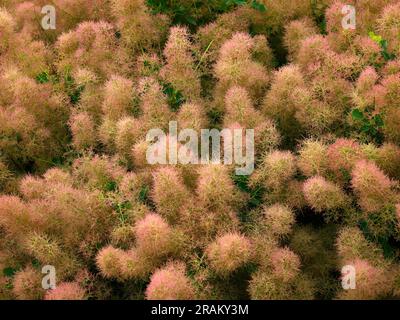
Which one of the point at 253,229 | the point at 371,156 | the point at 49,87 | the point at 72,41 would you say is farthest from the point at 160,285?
the point at 72,41

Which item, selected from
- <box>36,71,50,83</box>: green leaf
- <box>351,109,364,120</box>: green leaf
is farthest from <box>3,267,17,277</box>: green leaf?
<box>351,109,364,120</box>: green leaf

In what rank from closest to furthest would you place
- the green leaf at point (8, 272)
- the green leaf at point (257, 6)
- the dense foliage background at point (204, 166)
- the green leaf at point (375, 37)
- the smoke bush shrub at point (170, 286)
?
the smoke bush shrub at point (170, 286), the dense foliage background at point (204, 166), the green leaf at point (8, 272), the green leaf at point (375, 37), the green leaf at point (257, 6)

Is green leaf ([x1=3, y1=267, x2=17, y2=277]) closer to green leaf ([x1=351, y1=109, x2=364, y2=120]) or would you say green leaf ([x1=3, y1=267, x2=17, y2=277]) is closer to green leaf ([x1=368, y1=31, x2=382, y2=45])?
green leaf ([x1=351, y1=109, x2=364, y2=120])

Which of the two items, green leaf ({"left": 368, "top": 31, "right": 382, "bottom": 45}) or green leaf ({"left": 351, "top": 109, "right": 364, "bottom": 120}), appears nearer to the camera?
green leaf ({"left": 351, "top": 109, "right": 364, "bottom": 120})

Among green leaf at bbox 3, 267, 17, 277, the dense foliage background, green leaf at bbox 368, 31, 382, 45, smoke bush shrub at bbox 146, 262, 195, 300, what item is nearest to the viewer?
smoke bush shrub at bbox 146, 262, 195, 300

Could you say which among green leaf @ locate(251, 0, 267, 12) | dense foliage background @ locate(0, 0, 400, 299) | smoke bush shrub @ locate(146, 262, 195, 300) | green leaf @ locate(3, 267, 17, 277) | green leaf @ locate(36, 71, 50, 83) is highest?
green leaf @ locate(251, 0, 267, 12)

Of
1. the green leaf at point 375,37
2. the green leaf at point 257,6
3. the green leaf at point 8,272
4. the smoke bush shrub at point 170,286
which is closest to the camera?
the smoke bush shrub at point 170,286

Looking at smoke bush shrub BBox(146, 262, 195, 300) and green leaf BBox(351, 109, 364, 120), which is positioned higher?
green leaf BBox(351, 109, 364, 120)

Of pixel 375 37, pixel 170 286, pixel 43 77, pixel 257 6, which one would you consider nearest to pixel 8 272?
pixel 170 286

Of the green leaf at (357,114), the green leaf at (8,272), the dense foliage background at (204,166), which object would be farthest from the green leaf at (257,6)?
the green leaf at (8,272)

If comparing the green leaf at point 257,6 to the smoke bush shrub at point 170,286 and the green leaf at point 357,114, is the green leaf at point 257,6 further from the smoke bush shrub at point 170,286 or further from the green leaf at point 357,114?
the smoke bush shrub at point 170,286
